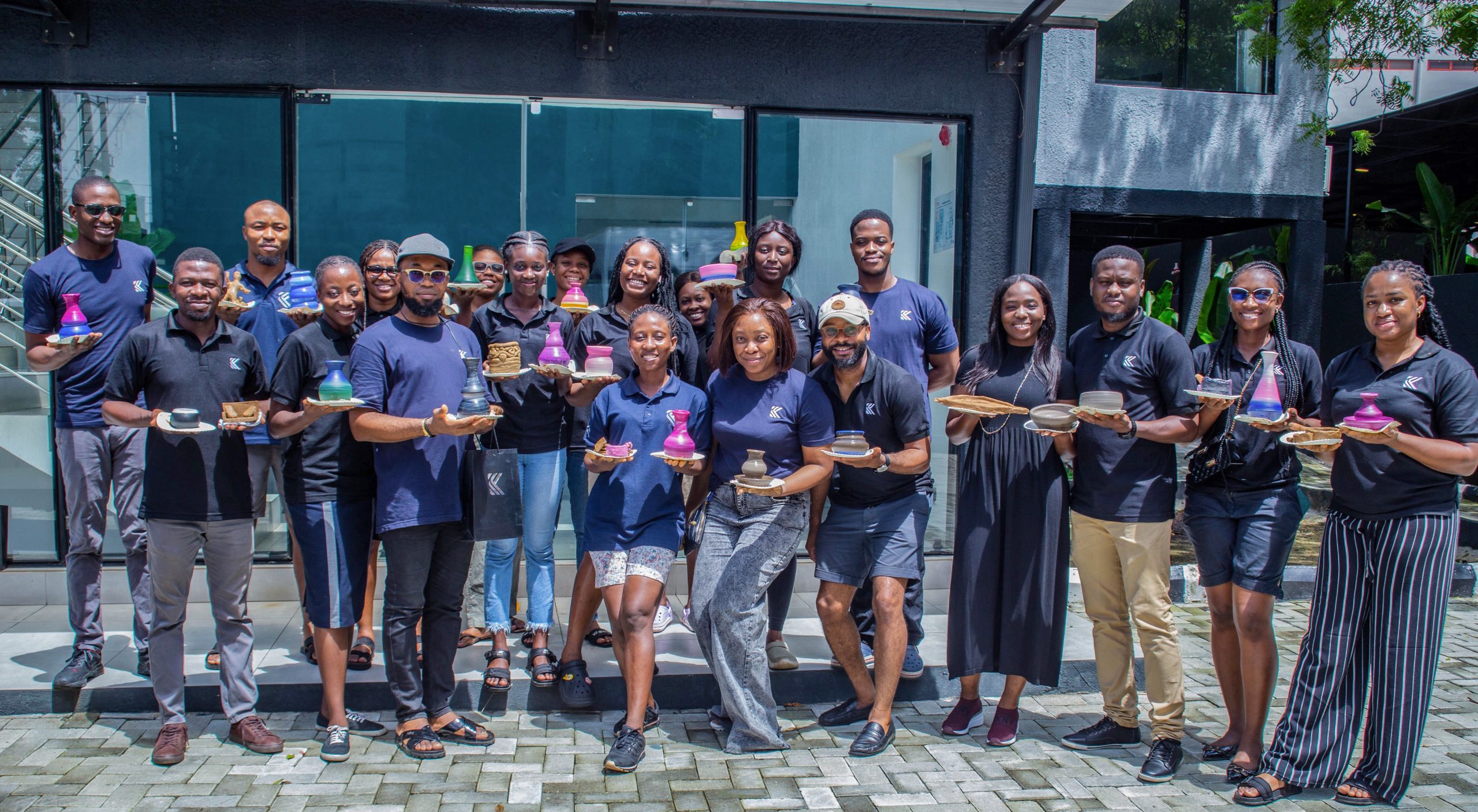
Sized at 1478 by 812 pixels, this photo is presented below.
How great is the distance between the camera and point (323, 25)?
6.34 metres

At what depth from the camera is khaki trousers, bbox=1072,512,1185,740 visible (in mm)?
4348

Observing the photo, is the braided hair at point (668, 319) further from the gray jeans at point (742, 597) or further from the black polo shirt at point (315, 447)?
the black polo shirt at point (315, 447)

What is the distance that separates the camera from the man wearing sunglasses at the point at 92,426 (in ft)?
15.8

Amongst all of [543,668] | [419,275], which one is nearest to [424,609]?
[543,668]

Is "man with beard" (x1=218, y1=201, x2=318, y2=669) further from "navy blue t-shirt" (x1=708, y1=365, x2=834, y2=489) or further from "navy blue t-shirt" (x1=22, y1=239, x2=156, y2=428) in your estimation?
"navy blue t-shirt" (x1=708, y1=365, x2=834, y2=489)

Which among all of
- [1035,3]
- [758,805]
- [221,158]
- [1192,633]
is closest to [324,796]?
[758,805]

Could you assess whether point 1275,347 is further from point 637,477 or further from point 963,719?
point 637,477

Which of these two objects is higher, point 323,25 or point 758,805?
point 323,25

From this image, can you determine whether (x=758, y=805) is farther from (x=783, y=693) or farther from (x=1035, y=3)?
(x=1035, y=3)

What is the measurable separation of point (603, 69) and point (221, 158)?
245cm

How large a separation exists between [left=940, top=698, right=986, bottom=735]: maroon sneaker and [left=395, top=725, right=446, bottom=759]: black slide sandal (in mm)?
2267

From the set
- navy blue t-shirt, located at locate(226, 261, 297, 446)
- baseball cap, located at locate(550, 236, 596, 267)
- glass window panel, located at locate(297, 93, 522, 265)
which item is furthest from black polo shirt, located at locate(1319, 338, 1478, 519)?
glass window panel, located at locate(297, 93, 522, 265)

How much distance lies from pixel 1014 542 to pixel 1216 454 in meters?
0.92

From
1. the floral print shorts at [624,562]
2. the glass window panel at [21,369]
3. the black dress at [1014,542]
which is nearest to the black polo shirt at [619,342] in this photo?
the floral print shorts at [624,562]
